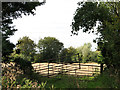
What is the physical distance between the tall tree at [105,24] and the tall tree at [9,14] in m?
4.50

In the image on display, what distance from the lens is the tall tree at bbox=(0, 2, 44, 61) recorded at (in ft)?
Result: 31.4

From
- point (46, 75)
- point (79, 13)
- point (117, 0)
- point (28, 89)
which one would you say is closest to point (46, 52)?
point (46, 75)

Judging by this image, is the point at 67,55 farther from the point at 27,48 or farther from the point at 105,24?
the point at 105,24

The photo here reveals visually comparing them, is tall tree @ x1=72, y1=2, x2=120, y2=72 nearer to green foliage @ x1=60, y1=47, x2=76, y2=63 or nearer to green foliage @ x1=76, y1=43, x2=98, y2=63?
green foliage @ x1=60, y1=47, x2=76, y2=63

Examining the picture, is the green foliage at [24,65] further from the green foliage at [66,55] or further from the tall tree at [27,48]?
the tall tree at [27,48]

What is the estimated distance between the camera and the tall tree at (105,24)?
8.97 metres

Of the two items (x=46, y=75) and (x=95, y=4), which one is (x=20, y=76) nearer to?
(x=46, y=75)

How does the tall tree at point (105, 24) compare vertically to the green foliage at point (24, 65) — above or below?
above

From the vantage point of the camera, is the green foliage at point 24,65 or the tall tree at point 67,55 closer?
the green foliage at point 24,65

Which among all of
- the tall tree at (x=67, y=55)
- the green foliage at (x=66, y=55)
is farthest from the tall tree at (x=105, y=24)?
the green foliage at (x=66, y=55)

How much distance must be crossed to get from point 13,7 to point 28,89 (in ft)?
26.9

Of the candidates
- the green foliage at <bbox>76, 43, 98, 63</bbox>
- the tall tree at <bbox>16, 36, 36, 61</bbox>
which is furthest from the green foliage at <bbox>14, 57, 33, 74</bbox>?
the green foliage at <bbox>76, 43, 98, 63</bbox>

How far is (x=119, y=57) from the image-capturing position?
8914mm

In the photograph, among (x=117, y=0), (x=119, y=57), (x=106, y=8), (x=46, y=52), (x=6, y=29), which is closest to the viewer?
(x=119, y=57)
